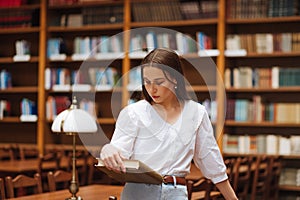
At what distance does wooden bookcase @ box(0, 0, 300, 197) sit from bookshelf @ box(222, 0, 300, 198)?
0.01 meters

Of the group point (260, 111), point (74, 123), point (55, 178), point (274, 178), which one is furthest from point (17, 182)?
point (260, 111)

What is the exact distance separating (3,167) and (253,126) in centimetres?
296

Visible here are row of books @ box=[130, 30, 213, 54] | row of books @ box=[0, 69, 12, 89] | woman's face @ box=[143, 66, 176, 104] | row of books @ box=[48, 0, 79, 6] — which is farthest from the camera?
row of books @ box=[0, 69, 12, 89]

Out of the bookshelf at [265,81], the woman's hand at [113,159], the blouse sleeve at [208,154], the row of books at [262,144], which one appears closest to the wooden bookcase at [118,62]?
the bookshelf at [265,81]

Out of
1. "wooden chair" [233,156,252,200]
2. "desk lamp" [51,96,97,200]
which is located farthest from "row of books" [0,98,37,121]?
"desk lamp" [51,96,97,200]

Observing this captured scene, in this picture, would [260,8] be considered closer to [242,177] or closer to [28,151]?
[242,177]

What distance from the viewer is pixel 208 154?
266 cm

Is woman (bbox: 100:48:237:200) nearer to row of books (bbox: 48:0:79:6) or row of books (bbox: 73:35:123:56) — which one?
row of books (bbox: 73:35:123:56)

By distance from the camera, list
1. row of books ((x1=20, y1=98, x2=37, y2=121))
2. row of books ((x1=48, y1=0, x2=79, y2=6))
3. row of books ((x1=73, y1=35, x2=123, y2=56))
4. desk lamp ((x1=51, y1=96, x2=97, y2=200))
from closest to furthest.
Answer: desk lamp ((x1=51, y1=96, x2=97, y2=200)) < row of books ((x1=73, y1=35, x2=123, y2=56)) < row of books ((x1=48, y1=0, x2=79, y2=6)) < row of books ((x1=20, y1=98, x2=37, y2=121))

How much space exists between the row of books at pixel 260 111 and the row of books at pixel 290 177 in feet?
1.80

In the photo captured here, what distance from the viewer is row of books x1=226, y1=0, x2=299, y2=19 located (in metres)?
7.12

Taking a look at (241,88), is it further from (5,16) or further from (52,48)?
A: (5,16)

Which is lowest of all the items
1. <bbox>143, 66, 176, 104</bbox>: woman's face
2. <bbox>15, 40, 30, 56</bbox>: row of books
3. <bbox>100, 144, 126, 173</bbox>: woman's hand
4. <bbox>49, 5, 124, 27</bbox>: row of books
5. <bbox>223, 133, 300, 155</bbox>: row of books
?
<bbox>223, 133, 300, 155</bbox>: row of books

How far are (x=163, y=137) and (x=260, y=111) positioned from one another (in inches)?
192
